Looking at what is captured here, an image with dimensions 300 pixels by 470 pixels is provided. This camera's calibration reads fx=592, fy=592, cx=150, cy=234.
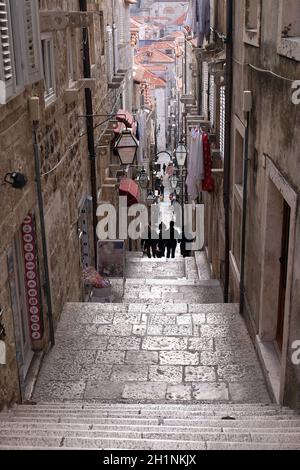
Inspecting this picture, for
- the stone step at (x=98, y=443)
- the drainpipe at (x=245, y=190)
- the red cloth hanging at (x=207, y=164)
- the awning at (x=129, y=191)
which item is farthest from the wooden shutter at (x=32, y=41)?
the awning at (x=129, y=191)

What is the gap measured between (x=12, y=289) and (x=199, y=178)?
7.59m

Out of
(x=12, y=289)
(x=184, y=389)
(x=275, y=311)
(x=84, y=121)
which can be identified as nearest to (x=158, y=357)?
(x=184, y=389)

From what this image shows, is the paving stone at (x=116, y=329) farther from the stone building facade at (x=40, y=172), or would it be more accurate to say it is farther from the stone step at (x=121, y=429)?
the stone step at (x=121, y=429)

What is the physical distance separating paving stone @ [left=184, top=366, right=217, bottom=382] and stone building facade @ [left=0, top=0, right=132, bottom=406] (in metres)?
1.96

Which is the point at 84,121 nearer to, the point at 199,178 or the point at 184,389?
the point at 199,178

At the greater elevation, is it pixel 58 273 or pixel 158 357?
pixel 58 273

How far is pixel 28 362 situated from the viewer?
7633 millimetres

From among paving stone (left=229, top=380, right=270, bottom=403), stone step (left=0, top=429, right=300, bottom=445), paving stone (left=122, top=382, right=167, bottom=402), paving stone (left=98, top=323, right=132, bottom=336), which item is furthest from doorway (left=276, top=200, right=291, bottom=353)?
stone step (left=0, top=429, right=300, bottom=445)

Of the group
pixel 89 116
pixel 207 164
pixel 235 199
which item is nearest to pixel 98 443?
pixel 235 199

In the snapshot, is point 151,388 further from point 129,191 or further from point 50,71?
point 129,191

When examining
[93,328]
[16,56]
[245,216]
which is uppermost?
[16,56]

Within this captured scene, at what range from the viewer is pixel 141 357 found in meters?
8.04

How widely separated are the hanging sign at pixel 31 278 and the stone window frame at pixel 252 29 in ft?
12.3

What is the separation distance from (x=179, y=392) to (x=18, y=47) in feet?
14.3
